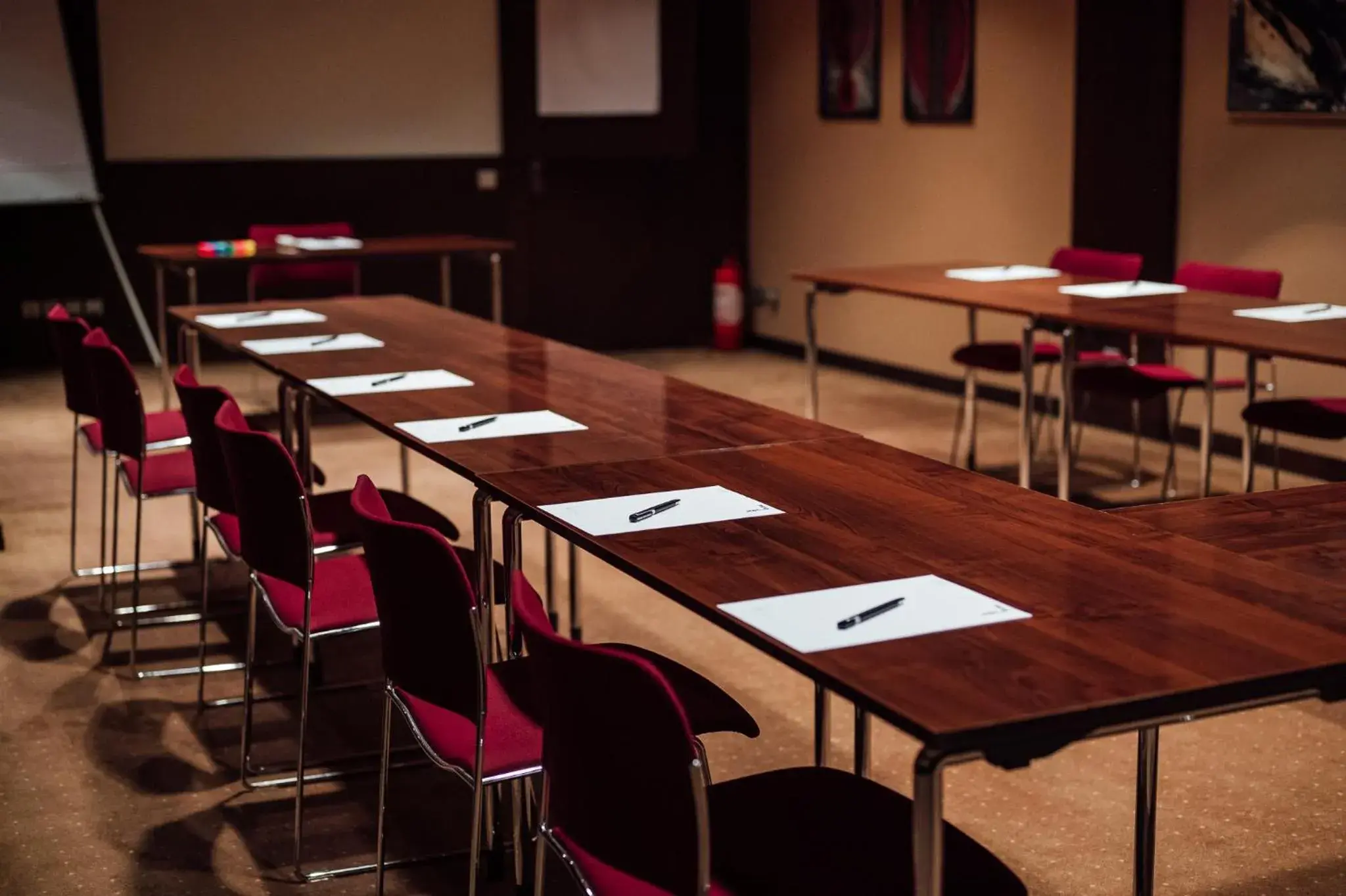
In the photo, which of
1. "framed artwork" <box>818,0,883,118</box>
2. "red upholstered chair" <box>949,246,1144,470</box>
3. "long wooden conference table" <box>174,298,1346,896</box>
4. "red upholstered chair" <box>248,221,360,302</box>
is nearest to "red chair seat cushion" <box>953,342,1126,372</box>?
"red upholstered chair" <box>949,246,1144,470</box>

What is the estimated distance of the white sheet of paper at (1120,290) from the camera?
573 centimetres

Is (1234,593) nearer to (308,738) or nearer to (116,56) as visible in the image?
(308,738)

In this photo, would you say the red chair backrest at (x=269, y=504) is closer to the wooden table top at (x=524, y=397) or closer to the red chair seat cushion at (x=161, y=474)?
the wooden table top at (x=524, y=397)

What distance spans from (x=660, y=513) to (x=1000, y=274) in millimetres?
3982

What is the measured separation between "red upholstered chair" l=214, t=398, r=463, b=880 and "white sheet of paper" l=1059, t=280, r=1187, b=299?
10.2 ft

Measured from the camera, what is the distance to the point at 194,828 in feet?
11.2

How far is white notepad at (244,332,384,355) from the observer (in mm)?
4652

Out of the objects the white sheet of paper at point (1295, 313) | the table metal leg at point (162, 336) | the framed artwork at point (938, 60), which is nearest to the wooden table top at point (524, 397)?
the table metal leg at point (162, 336)

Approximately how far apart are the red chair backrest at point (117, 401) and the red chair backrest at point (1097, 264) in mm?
3658

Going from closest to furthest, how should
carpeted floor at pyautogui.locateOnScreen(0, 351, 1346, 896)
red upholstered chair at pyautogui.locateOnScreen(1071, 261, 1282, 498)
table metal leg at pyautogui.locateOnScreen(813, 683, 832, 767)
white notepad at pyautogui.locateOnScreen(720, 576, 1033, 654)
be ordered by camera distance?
white notepad at pyautogui.locateOnScreen(720, 576, 1033, 654) → table metal leg at pyautogui.locateOnScreen(813, 683, 832, 767) → carpeted floor at pyautogui.locateOnScreen(0, 351, 1346, 896) → red upholstered chair at pyautogui.locateOnScreen(1071, 261, 1282, 498)

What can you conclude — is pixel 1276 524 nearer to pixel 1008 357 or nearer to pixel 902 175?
pixel 1008 357

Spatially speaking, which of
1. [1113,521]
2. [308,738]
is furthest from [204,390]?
[1113,521]

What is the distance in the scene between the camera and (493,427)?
11.5ft

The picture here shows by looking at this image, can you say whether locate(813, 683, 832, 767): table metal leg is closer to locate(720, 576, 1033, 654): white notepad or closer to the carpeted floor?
the carpeted floor
